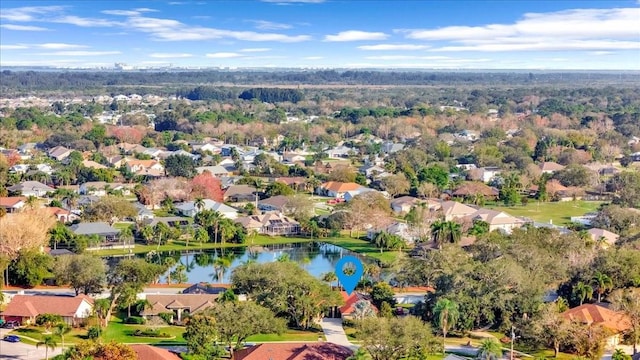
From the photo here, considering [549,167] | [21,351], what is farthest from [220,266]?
[549,167]

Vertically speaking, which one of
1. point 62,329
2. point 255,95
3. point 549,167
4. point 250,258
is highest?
point 255,95

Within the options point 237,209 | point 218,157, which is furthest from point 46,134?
point 237,209

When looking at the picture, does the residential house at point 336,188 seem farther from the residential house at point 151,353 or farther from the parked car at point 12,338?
the residential house at point 151,353

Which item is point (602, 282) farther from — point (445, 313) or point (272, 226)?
point (272, 226)

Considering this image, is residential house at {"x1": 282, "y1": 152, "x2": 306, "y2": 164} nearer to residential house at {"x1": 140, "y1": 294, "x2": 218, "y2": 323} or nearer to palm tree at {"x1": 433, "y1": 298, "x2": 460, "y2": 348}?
residential house at {"x1": 140, "y1": 294, "x2": 218, "y2": 323}

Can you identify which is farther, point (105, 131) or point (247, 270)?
point (105, 131)

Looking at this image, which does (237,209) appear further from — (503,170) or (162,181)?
(503,170)
